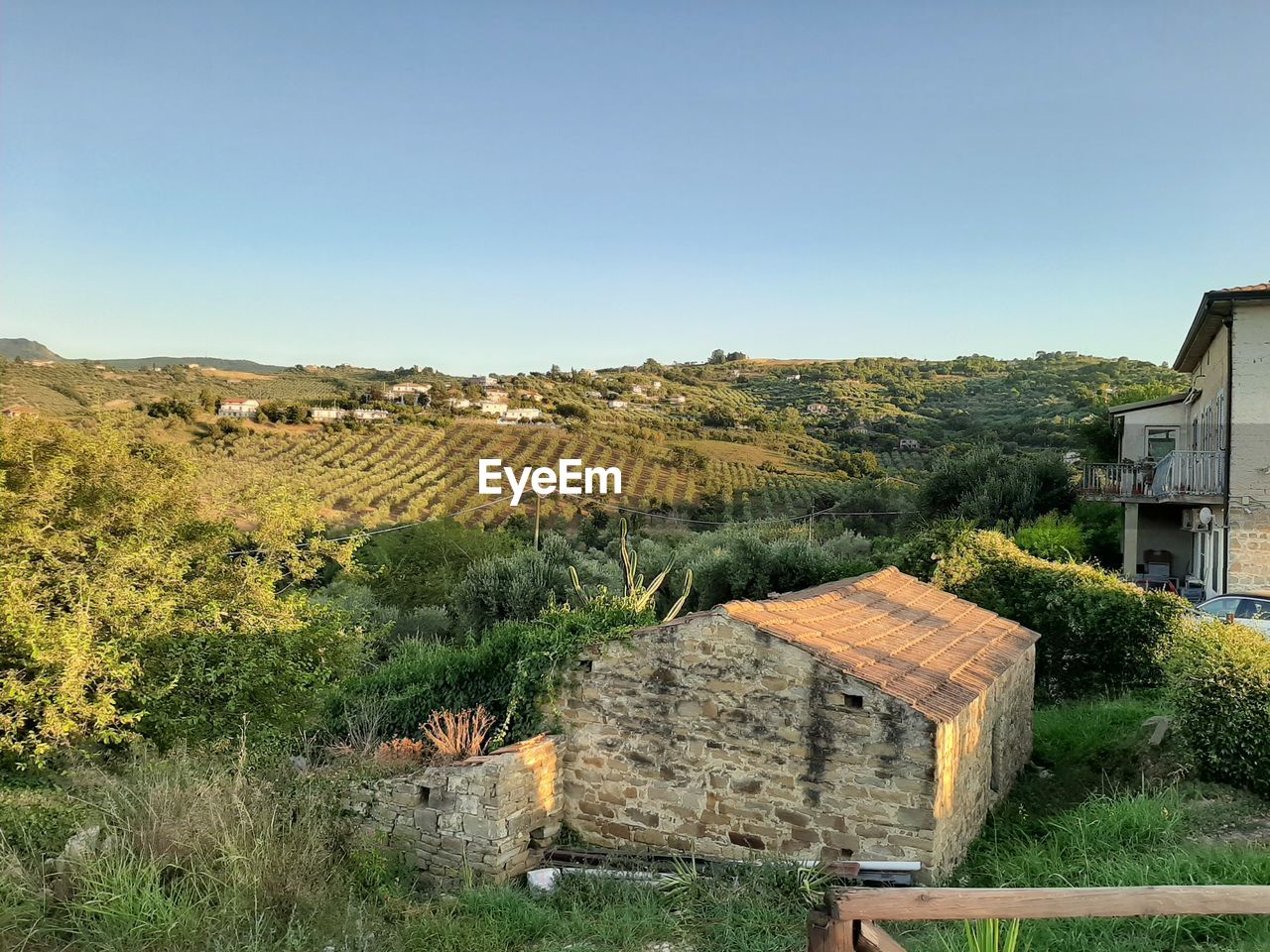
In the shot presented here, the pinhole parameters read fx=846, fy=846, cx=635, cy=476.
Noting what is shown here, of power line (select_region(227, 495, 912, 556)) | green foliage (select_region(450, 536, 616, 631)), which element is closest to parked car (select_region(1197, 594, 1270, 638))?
green foliage (select_region(450, 536, 616, 631))

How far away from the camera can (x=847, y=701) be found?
25.2 ft

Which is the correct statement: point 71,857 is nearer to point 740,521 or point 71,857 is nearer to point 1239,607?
point 1239,607

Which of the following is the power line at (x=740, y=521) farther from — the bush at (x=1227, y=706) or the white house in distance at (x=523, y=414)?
the bush at (x=1227, y=706)

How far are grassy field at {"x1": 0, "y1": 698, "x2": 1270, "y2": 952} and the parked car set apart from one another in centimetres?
676

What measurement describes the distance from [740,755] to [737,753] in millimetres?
34

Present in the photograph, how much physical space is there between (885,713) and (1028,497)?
79.2ft

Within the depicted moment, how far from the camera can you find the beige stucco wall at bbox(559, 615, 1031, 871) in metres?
→ 7.48

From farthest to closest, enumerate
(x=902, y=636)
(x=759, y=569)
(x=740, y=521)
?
1. (x=740, y=521)
2. (x=759, y=569)
3. (x=902, y=636)

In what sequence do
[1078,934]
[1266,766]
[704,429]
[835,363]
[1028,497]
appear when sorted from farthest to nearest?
[835,363] → [704,429] → [1028,497] → [1266,766] → [1078,934]

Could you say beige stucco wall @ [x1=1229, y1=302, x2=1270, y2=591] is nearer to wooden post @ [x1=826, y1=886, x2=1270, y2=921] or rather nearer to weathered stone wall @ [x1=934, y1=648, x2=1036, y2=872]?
weathered stone wall @ [x1=934, y1=648, x2=1036, y2=872]

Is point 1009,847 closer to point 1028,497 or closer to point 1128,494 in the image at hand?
point 1128,494

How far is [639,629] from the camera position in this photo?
8.73 meters

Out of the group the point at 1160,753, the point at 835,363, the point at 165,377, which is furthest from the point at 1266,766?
the point at 835,363

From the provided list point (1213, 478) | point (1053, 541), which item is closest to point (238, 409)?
point (1053, 541)
